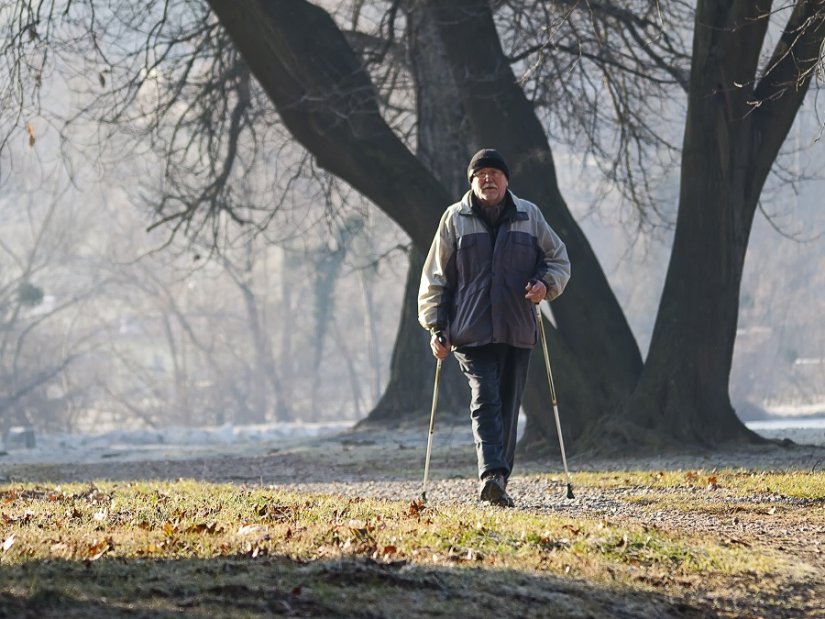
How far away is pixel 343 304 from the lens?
6612 cm

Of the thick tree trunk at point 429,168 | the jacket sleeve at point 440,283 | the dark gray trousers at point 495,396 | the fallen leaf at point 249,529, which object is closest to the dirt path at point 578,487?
the dark gray trousers at point 495,396

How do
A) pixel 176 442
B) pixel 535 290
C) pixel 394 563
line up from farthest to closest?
1. pixel 176 442
2. pixel 535 290
3. pixel 394 563

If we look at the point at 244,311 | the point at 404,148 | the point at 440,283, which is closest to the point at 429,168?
the point at 404,148

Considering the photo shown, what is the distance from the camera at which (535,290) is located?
29.6ft

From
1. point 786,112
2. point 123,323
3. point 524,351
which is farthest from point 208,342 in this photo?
point 524,351

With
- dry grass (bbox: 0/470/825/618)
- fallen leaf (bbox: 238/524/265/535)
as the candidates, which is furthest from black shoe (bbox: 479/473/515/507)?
fallen leaf (bbox: 238/524/265/535)

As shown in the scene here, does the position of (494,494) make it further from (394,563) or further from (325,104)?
(325,104)

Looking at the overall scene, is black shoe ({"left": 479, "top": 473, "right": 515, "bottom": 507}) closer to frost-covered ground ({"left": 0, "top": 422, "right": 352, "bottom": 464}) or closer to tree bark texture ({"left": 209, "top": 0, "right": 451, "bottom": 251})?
tree bark texture ({"left": 209, "top": 0, "right": 451, "bottom": 251})

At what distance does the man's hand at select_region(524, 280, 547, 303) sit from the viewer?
355 inches

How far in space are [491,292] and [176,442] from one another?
25.1 metres

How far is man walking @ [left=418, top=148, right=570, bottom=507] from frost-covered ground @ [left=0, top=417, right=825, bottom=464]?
777cm

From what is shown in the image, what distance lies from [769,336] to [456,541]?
54.3 m

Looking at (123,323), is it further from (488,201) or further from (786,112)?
(488,201)

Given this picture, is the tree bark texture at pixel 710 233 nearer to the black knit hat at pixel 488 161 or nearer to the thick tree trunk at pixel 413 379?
the black knit hat at pixel 488 161
